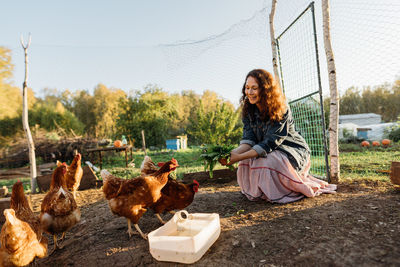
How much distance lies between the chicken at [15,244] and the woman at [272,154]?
225 cm

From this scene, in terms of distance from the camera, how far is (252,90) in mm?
3076

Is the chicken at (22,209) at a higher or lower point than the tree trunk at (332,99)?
lower

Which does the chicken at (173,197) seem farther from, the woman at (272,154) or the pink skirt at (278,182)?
the pink skirt at (278,182)

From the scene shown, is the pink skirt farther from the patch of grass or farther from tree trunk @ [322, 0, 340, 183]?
the patch of grass

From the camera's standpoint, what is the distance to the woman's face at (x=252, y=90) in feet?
10.0

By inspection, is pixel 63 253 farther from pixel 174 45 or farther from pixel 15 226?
pixel 174 45

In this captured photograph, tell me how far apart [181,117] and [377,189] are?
17.7 meters

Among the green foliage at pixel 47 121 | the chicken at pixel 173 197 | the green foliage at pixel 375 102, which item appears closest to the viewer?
the chicken at pixel 173 197

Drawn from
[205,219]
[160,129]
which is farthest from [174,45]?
[160,129]

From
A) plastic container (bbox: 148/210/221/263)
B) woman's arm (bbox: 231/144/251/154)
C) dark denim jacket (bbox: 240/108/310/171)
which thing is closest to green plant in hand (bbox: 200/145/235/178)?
woman's arm (bbox: 231/144/251/154)

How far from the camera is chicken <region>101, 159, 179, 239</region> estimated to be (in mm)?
2332

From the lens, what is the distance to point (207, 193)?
360 cm

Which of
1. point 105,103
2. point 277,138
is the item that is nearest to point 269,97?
point 277,138

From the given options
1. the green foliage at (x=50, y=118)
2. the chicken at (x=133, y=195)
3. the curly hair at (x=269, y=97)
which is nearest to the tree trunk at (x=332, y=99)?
the curly hair at (x=269, y=97)
